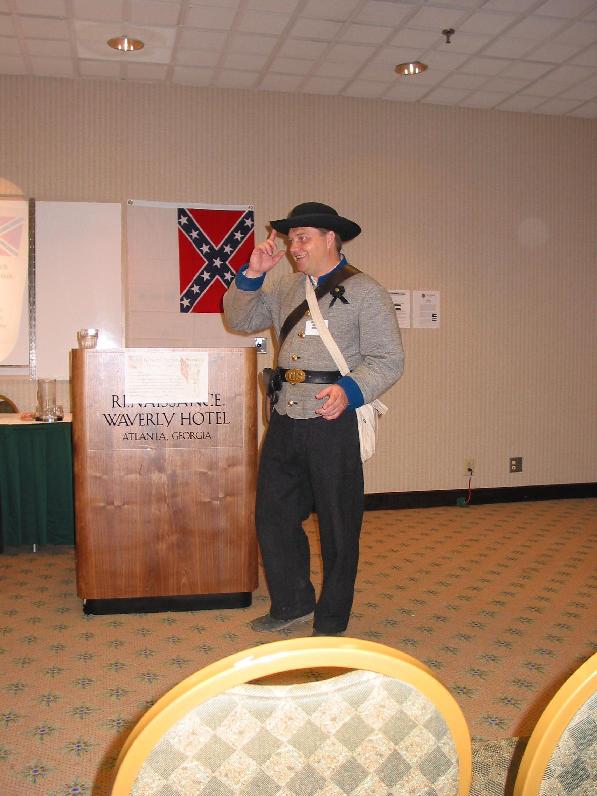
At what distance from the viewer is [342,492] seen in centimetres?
299

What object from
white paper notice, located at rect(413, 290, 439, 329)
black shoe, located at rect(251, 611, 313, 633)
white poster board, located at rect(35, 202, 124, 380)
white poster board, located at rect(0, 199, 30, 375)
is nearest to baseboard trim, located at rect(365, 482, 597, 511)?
white paper notice, located at rect(413, 290, 439, 329)

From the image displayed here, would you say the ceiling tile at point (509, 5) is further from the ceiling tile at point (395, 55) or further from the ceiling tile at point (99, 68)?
the ceiling tile at point (99, 68)

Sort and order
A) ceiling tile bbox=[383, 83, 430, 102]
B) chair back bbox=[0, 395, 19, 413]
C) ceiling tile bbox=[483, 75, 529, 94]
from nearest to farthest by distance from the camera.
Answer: chair back bbox=[0, 395, 19, 413], ceiling tile bbox=[483, 75, 529, 94], ceiling tile bbox=[383, 83, 430, 102]

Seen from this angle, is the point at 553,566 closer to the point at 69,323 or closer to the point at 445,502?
the point at 445,502

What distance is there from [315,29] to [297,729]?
4.99 metres

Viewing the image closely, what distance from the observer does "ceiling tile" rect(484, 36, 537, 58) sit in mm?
5145

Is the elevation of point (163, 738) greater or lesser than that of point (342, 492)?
greater

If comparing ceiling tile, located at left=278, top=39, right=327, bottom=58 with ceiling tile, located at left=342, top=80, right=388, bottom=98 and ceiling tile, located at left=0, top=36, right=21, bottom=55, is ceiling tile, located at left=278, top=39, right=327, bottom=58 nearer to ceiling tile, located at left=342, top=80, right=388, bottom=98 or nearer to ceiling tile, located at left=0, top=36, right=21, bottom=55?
ceiling tile, located at left=342, top=80, right=388, bottom=98

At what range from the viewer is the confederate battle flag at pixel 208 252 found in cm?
582

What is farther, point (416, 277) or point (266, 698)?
point (416, 277)

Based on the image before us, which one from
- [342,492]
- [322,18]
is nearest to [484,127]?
[322,18]

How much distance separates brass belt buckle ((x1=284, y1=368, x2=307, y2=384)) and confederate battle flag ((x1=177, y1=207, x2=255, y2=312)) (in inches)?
115

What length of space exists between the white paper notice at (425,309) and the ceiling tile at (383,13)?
218cm

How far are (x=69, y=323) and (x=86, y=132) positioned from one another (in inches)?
55.5
